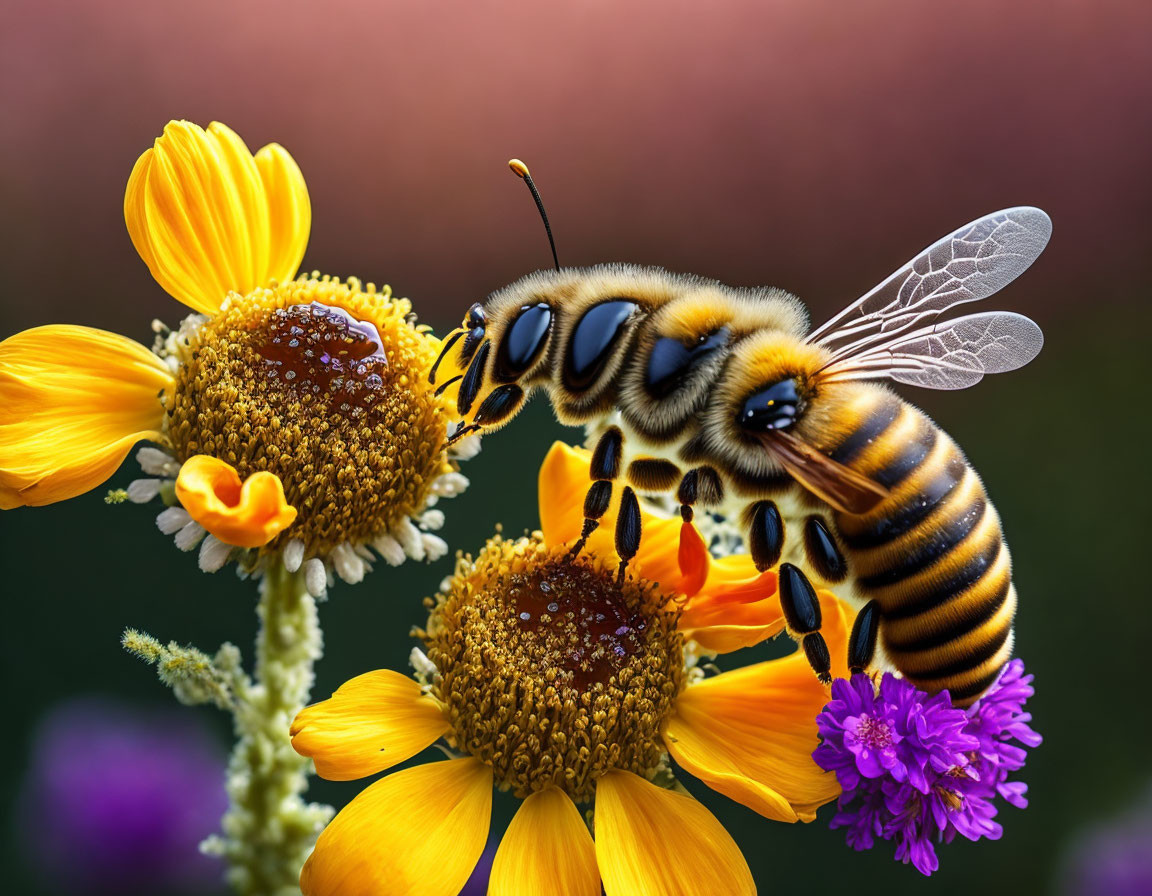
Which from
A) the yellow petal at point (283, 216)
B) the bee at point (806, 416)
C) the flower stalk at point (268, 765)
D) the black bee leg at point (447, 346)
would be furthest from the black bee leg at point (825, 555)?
the yellow petal at point (283, 216)

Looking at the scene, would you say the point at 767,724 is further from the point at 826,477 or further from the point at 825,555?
the point at 826,477

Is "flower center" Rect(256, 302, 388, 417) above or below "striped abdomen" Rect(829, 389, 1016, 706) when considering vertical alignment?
below

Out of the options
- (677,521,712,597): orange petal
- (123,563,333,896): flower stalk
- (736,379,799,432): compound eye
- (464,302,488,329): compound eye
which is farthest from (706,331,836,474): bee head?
(123,563,333,896): flower stalk

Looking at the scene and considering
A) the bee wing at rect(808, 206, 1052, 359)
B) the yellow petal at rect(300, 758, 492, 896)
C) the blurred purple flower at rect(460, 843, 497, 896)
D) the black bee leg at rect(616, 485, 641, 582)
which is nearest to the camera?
the yellow petal at rect(300, 758, 492, 896)

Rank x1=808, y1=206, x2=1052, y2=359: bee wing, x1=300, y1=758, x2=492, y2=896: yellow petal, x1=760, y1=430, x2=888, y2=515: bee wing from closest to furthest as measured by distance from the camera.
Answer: x1=300, y1=758, x2=492, y2=896: yellow petal < x1=760, y1=430, x2=888, y2=515: bee wing < x1=808, y1=206, x2=1052, y2=359: bee wing

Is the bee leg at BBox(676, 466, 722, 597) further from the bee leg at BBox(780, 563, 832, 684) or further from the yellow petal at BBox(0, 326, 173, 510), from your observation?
the yellow petal at BBox(0, 326, 173, 510)

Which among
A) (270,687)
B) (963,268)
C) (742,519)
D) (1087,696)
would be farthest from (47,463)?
(1087,696)

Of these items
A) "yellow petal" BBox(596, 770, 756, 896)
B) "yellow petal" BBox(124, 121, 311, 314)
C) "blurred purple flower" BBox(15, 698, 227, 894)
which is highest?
"yellow petal" BBox(124, 121, 311, 314)

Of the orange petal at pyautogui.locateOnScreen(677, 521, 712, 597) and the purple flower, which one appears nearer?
the purple flower
